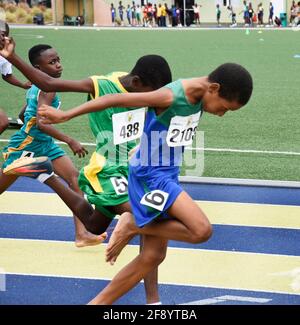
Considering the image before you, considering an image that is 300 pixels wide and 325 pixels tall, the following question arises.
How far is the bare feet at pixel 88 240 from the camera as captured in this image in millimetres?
8281

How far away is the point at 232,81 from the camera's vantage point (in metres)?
6.12

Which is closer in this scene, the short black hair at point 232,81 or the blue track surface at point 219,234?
the short black hair at point 232,81

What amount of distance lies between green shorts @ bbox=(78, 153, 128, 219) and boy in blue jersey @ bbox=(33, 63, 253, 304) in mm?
798

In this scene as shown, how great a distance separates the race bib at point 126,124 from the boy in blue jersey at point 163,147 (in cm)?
70

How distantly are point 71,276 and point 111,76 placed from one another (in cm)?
159

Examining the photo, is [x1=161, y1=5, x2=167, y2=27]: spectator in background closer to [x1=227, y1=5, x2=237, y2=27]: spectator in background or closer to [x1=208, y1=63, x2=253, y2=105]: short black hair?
[x1=227, y1=5, x2=237, y2=27]: spectator in background

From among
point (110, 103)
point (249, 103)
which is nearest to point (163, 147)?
point (110, 103)

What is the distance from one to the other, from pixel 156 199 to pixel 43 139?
2.79 m

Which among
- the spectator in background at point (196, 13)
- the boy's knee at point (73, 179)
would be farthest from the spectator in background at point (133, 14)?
the boy's knee at point (73, 179)

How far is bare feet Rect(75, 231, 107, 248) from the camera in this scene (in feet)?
27.2

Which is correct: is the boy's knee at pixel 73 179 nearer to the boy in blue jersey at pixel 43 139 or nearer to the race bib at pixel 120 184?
the boy in blue jersey at pixel 43 139

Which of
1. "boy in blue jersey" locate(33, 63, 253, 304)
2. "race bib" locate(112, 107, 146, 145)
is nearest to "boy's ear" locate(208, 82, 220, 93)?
"boy in blue jersey" locate(33, 63, 253, 304)

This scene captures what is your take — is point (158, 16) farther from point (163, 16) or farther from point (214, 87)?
point (214, 87)
